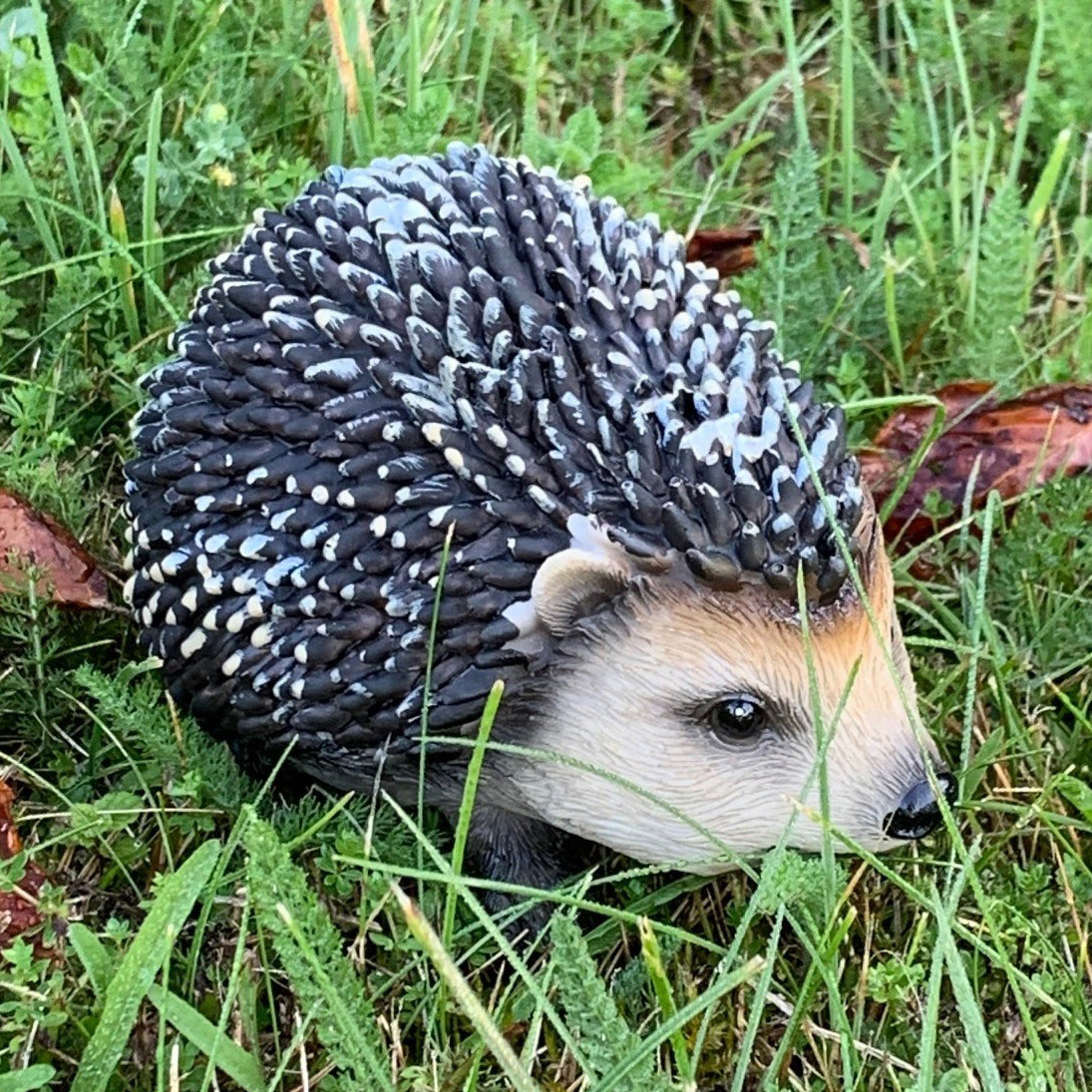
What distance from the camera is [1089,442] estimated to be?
3521 millimetres

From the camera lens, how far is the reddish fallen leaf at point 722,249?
159 inches

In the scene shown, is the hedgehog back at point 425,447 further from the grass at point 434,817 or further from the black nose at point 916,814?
the black nose at point 916,814

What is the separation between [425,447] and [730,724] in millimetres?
657

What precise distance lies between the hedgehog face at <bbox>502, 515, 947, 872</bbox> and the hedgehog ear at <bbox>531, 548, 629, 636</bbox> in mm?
37

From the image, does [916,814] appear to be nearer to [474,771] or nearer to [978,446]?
[474,771]

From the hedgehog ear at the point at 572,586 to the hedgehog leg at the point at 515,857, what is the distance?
559mm

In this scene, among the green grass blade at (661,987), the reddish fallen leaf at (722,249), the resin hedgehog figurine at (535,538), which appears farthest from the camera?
the reddish fallen leaf at (722,249)

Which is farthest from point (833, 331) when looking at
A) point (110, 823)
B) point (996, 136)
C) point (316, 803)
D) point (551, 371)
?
point (110, 823)

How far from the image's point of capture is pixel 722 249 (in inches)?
160

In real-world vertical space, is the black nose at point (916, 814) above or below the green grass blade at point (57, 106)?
below

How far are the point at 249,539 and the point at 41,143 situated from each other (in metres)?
1.49

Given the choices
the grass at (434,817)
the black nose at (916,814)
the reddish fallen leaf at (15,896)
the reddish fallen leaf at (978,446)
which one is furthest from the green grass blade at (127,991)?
the reddish fallen leaf at (978,446)

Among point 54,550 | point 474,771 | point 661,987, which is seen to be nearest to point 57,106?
point 54,550

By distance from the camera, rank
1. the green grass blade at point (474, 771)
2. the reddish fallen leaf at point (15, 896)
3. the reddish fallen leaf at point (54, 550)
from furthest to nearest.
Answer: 1. the reddish fallen leaf at point (54, 550)
2. the reddish fallen leaf at point (15, 896)
3. the green grass blade at point (474, 771)
